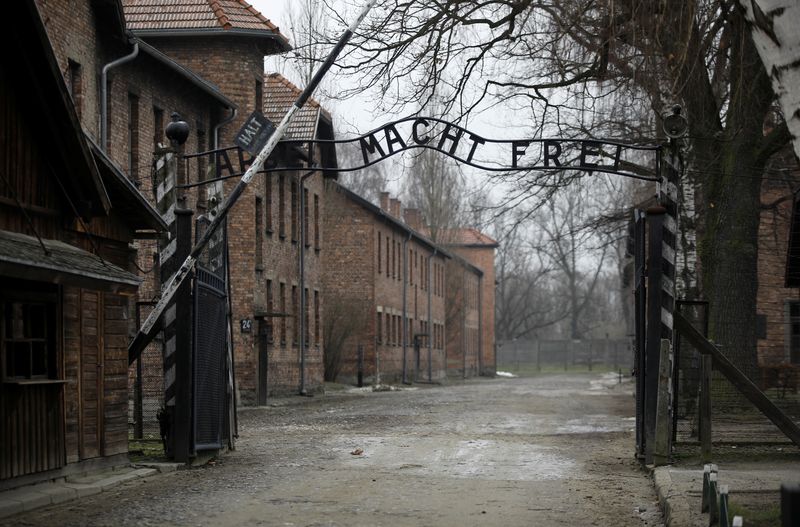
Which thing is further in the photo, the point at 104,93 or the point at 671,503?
the point at 104,93

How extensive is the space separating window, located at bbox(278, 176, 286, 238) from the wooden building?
84.3 feet

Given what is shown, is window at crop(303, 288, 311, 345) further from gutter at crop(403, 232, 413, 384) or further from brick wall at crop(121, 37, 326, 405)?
gutter at crop(403, 232, 413, 384)

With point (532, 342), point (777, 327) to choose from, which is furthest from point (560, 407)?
point (532, 342)

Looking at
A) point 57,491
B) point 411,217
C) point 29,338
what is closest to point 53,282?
point 29,338

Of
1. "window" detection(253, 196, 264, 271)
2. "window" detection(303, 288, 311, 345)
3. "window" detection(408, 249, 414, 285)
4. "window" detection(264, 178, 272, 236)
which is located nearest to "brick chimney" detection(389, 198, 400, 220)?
"window" detection(408, 249, 414, 285)

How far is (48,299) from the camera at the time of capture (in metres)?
12.4

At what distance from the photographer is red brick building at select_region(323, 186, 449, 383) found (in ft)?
169

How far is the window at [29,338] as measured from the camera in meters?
11.7

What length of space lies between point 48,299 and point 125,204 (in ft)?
7.06

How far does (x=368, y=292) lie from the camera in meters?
54.3

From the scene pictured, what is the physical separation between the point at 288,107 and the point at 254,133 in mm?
25026

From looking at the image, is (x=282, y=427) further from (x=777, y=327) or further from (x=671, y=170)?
(x=777, y=327)

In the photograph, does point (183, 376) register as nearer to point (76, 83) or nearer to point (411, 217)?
A: point (76, 83)

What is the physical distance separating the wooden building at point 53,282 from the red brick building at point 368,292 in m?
35.9
